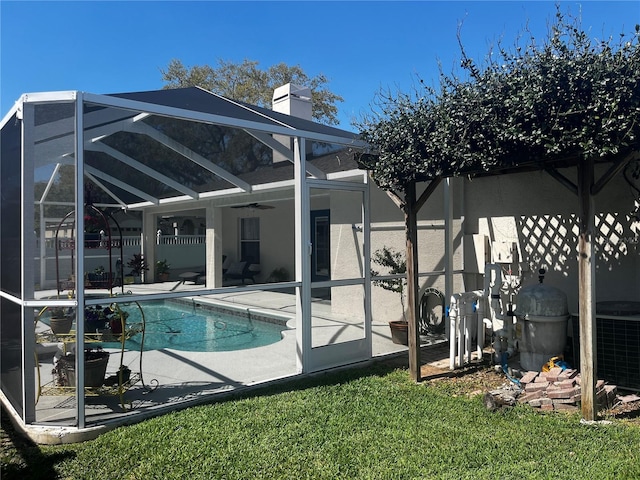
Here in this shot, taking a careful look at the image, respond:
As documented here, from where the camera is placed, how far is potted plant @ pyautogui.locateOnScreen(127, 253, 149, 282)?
1396cm

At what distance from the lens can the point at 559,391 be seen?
4.20m

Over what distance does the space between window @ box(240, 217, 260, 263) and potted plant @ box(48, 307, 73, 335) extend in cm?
1026

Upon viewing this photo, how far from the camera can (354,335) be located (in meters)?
5.83

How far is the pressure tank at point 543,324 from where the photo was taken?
193 inches

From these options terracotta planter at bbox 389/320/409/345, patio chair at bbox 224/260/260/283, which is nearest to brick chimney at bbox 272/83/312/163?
patio chair at bbox 224/260/260/283

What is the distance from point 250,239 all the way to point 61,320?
10.7m

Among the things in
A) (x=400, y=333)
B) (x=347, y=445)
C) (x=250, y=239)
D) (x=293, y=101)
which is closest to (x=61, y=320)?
(x=347, y=445)

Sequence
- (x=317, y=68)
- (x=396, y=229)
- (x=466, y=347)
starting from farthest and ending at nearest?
(x=317, y=68), (x=396, y=229), (x=466, y=347)

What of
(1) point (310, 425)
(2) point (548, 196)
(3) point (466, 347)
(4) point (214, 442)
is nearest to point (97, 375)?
(4) point (214, 442)

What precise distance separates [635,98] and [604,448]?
2.61m

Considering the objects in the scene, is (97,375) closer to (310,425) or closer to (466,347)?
(310,425)

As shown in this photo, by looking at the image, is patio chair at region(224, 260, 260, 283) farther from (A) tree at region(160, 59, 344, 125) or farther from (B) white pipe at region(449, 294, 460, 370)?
(A) tree at region(160, 59, 344, 125)

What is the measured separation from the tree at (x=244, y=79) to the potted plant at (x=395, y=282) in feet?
57.8

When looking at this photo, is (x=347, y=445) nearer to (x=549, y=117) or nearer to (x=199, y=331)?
(x=549, y=117)
